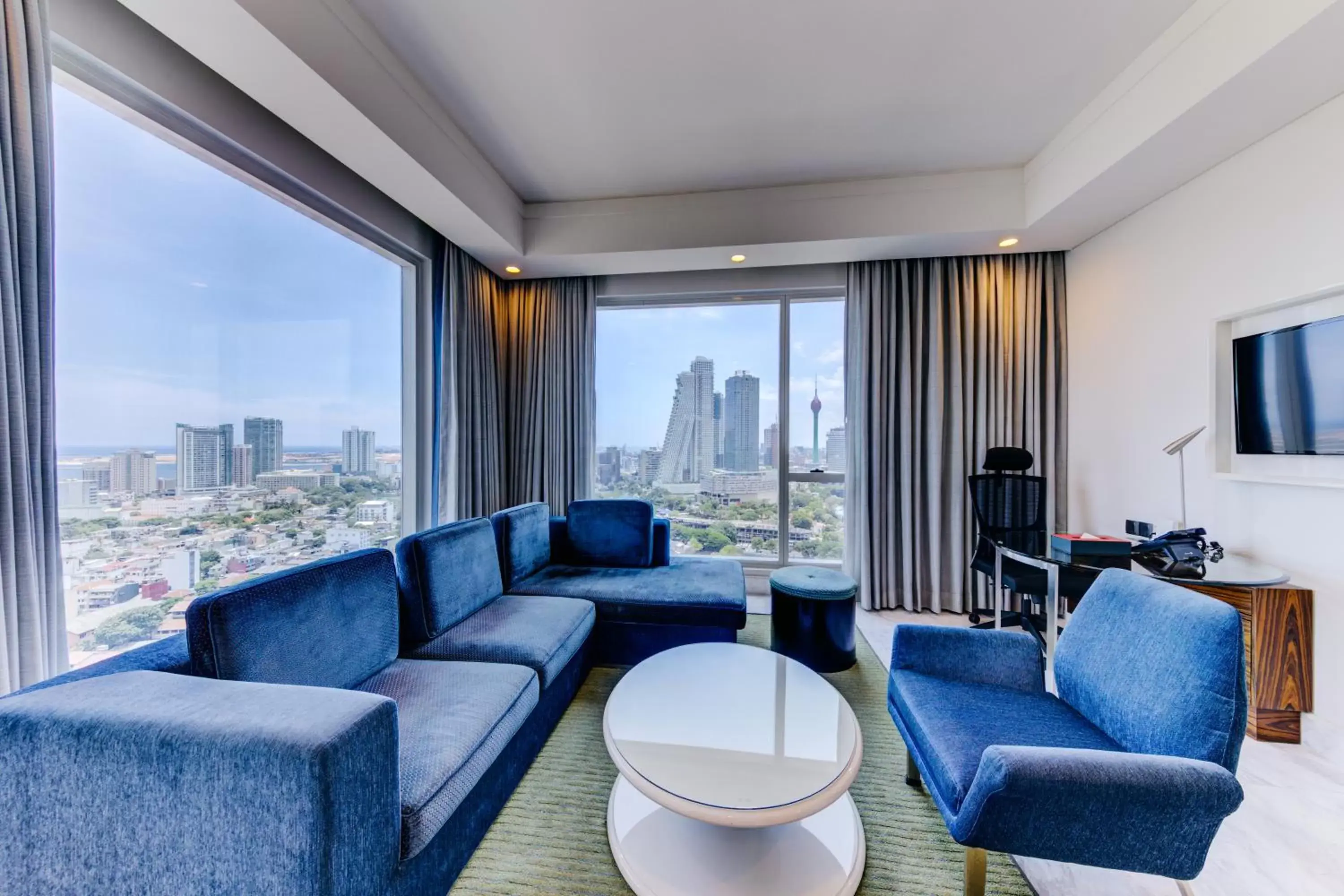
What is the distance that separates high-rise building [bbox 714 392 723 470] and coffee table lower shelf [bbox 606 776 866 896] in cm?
264

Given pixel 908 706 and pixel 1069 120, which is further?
pixel 1069 120

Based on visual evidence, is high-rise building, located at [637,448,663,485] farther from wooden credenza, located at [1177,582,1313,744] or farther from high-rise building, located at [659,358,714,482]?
wooden credenza, located at [1177,582,1313,744]

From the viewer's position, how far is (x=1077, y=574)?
238 cm

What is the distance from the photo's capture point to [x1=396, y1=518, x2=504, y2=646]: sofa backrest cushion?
192cm

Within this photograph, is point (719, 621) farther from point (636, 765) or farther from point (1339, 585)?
point (1339, 585)

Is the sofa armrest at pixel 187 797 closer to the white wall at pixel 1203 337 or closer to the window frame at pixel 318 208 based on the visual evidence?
the window frame at pixel 318 208

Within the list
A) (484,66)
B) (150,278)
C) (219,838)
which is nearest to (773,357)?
(484,66)

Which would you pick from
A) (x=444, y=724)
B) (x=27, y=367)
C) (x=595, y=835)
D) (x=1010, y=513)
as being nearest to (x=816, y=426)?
(x=1010, y=513)

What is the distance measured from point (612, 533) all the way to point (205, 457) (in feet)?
A: 6.37

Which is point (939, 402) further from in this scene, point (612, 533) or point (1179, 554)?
point (612, 533)

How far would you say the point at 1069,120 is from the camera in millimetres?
2416

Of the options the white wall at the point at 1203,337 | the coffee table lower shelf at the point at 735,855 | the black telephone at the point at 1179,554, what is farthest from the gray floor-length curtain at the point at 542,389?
the white wall at the point at 1203,337

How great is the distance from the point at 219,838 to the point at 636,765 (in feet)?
2.78

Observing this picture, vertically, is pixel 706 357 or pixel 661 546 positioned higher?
pixel 706 357
